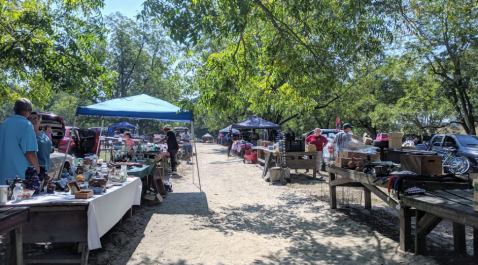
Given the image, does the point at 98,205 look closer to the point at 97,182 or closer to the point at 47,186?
the point at 97,182

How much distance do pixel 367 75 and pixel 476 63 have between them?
938cm

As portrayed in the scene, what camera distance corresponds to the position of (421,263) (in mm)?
4195

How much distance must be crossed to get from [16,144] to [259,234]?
3778mm

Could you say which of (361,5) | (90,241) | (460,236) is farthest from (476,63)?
(90,241)

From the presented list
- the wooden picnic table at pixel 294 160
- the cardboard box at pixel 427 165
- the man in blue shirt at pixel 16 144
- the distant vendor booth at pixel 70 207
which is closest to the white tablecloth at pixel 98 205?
the distant vendor booth at pixel 70 207

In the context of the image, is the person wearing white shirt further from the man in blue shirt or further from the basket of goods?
the man in blue shirt

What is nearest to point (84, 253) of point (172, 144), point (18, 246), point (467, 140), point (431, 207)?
point (18, 246)

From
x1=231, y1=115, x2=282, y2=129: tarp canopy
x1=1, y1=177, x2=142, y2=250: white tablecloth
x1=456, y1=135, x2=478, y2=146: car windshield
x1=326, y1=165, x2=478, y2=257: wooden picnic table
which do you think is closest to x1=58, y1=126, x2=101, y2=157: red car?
x1=1, y1=177, x2=142, y2=250: white tablecloth

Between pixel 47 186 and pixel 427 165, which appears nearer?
pixel 47 186

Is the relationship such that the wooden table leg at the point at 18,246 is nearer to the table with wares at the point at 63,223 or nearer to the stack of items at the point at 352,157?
the table with wares at the point at 63,223

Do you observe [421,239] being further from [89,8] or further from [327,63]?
[89,8]

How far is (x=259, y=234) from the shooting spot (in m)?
5.75

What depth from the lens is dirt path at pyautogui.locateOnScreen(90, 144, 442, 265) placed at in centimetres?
454

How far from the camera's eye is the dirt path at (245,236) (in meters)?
4.54
